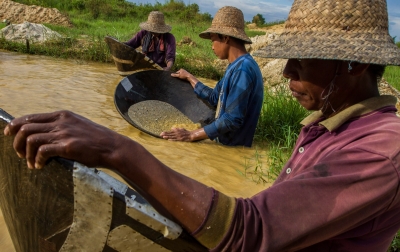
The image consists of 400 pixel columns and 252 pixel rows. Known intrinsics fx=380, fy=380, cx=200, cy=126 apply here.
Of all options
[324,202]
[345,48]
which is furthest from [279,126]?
[324,202]

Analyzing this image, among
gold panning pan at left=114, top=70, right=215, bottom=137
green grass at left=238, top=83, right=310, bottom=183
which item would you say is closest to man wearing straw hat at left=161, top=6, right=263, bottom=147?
green grass at left=238, top=83, right=310, bottom=183

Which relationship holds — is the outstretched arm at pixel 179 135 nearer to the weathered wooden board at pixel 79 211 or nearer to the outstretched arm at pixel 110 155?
the weathered wooden board at pixel 79 211

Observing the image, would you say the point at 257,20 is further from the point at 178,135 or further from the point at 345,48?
the point at 345,48

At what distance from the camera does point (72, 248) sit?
1152 mm

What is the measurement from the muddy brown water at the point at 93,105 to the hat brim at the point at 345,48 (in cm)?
101

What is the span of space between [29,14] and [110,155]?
1746 centimetres

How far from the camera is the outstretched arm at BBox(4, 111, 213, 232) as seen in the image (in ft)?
3.17

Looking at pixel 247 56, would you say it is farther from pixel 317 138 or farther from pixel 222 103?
pixel 317 138

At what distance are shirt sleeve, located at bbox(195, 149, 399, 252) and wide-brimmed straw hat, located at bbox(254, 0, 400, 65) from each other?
39cm

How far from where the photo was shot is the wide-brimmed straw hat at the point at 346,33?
1254mm

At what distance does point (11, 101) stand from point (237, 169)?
3.40 metres

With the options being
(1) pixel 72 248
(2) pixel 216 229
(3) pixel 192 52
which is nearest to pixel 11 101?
(1) pixel 72 248

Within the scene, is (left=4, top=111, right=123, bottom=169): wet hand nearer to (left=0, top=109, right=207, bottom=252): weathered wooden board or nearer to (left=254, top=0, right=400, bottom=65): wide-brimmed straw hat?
(left=0, top=109, right=207, bottom=252): weathered wooden board

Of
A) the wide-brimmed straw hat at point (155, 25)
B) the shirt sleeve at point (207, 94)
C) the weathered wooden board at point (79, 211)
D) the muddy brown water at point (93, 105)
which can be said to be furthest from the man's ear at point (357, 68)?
the wide-brimmed straw hat at point (155, 25)
